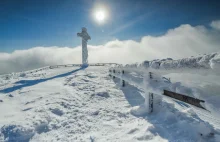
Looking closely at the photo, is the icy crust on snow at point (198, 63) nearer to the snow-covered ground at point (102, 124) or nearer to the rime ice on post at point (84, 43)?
the snow-covered ground at point (102, 124)

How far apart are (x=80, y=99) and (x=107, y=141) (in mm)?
3139

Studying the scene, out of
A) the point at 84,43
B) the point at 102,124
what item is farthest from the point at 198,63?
the point at 84,43

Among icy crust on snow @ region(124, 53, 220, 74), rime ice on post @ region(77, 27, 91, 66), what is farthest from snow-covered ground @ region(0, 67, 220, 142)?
rime ice on post @ region(77, 27, 91, 66)

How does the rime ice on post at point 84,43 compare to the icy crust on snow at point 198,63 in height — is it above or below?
above

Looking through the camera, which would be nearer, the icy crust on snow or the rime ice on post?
the icy crust on snow

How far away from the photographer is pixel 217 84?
176 centimetres

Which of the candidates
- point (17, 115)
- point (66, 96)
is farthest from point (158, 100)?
point (17, 115)

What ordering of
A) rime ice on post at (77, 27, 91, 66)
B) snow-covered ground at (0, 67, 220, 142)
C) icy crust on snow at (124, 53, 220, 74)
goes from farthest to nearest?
1. rime ice on post at (77, 27, 91, 66)
2. snow-covered ground at (0, 67, 220, 142)
3. icy crust on snow at (124, 53, 220, 74)

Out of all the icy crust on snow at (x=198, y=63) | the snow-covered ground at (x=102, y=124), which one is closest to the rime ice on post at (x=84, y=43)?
the snow-covered ground at (x=102, y=124)

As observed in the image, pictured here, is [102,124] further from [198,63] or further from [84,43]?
[84,43]

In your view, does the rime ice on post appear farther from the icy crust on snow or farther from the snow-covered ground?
the icy crust on snow

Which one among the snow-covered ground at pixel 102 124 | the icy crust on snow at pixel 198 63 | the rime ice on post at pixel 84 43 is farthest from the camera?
the rime ice on post at pixel 84 43

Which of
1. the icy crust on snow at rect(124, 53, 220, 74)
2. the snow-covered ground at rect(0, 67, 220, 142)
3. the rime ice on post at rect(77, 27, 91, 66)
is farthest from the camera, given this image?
the rime ice on post at rect(77, 27, 91, 66)

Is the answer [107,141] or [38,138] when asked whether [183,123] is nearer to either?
[107,141]
